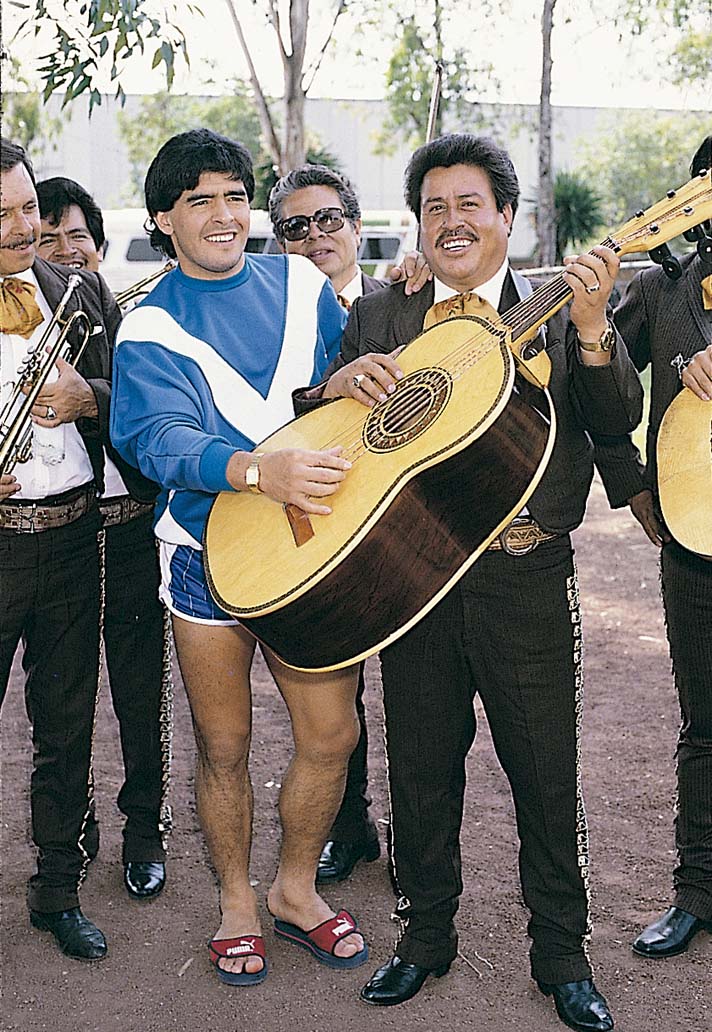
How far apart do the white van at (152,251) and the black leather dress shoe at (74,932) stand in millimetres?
16412

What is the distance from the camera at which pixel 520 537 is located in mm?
3008

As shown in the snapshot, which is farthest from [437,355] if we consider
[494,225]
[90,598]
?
[90,598]

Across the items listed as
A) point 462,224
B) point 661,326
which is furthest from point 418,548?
point 661,326

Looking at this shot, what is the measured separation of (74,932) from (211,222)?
6.72 feet

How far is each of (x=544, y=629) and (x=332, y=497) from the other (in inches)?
25.4

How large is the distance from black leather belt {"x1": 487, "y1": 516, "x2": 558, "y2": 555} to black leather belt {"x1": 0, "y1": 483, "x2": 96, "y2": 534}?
1215 millimetres

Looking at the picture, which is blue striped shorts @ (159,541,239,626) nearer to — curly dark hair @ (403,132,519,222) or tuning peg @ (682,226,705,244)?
curly dark hair @ (403,132,519,222)

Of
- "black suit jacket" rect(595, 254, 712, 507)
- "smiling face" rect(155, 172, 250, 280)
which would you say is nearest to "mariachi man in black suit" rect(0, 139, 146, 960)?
"smiling face" rect(155, 172, 250, 280)

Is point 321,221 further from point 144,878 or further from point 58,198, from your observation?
point 144,878

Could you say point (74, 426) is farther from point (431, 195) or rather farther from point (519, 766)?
point (519, 766)

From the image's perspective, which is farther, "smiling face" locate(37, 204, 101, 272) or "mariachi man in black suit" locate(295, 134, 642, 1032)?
"smiling face" locate(37, 204, 101, 272)

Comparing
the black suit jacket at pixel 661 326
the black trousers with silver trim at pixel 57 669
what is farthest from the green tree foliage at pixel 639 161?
the black trousers with silver trim at pixel 57 669

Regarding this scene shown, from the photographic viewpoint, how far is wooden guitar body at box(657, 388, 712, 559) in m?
3.19

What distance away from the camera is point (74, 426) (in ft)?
11.5
